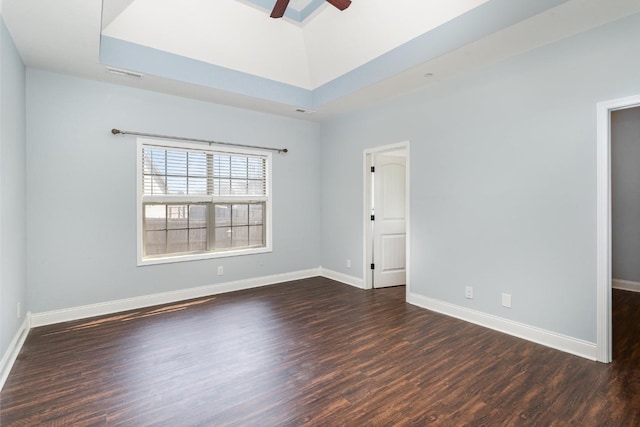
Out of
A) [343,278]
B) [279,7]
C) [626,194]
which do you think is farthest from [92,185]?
[626,194]

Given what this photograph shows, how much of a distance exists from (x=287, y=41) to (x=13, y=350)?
13.6 feet

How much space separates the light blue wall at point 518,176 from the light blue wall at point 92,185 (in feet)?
8.99

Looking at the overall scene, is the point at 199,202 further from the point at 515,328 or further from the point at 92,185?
the point at 515,328

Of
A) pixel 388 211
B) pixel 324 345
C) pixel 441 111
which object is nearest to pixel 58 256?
pixel 324 345

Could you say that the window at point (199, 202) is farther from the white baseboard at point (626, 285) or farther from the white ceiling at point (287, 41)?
the white baseboard at point (626, 285)

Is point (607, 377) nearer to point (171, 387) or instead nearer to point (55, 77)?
point (171, 387)

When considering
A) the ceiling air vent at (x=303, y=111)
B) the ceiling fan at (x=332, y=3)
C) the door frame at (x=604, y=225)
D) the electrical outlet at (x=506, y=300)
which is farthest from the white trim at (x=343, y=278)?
the ceiling fan at (x=332, y=3)

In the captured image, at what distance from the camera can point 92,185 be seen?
11.9 ft

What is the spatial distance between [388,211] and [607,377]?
307cm

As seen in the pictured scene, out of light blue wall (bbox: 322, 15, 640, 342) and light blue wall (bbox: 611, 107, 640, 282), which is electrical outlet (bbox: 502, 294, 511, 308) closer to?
light blue wall (bbox: 322, 15, 640, 342)

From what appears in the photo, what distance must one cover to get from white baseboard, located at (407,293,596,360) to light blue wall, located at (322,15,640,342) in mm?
64

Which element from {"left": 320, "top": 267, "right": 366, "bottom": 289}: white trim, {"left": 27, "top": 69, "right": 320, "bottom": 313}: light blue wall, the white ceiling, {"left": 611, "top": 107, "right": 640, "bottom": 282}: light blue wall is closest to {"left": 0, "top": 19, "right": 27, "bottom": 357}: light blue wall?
{"left": 27, "top": 69, "right": 320, "bottom": 313}: light blue wall

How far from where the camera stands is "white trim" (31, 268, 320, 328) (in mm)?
3432

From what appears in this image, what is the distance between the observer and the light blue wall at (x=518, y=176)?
264 cm
